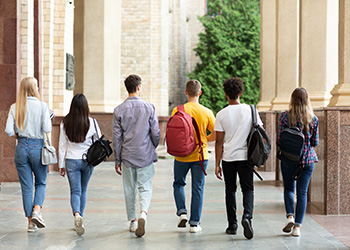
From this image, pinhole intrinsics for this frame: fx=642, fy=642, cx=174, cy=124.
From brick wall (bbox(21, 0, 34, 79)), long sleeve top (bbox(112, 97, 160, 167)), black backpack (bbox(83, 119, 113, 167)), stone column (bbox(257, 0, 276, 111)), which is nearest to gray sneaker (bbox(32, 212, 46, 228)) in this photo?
black backpack (bbox(83, 119, 113, 167))

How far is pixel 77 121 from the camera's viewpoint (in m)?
7.38

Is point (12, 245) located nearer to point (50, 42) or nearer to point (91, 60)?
point (50, 42)

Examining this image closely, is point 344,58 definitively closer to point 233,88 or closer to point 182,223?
point 233,88

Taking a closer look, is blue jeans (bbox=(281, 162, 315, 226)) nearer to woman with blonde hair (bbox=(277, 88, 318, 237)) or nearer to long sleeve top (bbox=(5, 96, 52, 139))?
woman with blonde hair (bbox=(277, 88, 318, 237))

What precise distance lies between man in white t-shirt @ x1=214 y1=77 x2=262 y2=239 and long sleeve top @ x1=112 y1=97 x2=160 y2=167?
30.5 inches

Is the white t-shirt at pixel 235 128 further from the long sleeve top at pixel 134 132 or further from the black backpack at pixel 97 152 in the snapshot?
the black backpack at pixel 97 152

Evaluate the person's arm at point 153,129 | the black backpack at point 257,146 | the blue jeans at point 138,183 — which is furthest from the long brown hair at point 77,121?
the black backpack at point 257,146

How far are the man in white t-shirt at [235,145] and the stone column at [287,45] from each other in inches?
350

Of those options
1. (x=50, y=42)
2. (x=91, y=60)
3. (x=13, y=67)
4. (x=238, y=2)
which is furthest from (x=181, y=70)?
(x=13, y=67)

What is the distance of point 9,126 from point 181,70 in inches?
1597

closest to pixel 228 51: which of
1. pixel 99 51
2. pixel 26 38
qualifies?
pixel 99 51

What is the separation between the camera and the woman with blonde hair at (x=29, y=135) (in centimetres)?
751

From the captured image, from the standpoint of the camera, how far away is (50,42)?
631 inches

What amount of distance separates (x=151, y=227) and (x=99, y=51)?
1256 cm
